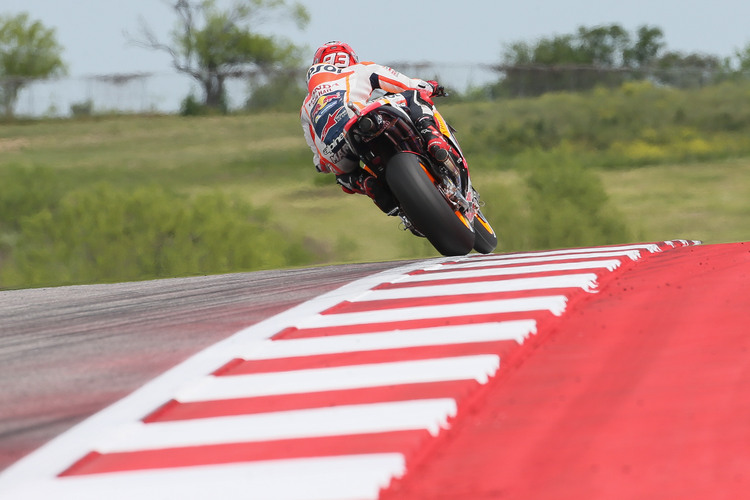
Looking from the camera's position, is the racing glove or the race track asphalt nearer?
the race track asphalt

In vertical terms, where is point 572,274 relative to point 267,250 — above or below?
above

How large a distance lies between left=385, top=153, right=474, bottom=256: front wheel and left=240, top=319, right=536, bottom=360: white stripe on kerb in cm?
281

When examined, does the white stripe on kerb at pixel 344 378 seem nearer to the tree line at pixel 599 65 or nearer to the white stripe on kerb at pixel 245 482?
the white stripe on kerb at pixel 245 482

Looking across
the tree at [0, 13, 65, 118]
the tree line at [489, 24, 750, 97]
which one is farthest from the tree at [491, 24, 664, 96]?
the tree at [0, 13, 65, 118]

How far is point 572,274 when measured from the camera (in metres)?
7.12

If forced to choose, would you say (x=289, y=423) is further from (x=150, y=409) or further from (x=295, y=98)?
(x=295, y=98)

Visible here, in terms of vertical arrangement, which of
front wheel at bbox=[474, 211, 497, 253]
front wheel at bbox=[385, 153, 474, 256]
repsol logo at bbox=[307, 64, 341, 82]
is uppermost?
repsol logo at bbox=[307, 64, 341, 82]

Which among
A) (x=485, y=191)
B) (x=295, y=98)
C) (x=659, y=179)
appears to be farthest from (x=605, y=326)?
(x=295, y=98)

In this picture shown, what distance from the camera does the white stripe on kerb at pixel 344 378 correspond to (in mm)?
4562

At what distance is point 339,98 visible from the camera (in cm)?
947

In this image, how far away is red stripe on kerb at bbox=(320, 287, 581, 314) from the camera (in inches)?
253

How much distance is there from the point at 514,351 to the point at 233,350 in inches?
57.2

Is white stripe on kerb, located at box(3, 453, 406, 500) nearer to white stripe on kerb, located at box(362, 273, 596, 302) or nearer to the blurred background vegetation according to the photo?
white stripe on kerb, located at box(362, 273, 596, 302)

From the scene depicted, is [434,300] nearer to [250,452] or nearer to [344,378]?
[344,378]
